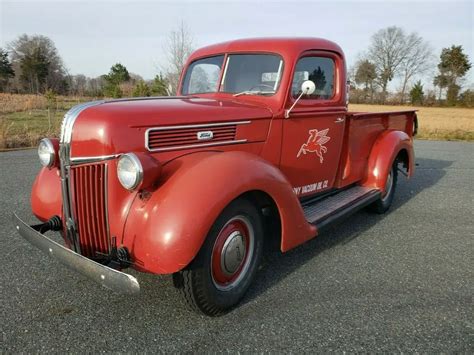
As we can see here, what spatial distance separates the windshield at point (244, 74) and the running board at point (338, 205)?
47.1 inches

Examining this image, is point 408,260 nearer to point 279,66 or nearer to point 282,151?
point 282,151

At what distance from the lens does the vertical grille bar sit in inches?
95.7

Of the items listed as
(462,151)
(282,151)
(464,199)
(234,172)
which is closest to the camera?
(234,172)

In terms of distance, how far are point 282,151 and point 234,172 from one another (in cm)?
104

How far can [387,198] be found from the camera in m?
5.05

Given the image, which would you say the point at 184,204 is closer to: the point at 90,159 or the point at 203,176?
the point at 203,176

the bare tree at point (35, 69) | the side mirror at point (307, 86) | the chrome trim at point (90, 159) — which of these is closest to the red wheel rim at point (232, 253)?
the chrome trim at point (90, 159)

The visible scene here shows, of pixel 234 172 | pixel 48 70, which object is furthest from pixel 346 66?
pixel 48 70

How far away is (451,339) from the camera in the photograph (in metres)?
2.33

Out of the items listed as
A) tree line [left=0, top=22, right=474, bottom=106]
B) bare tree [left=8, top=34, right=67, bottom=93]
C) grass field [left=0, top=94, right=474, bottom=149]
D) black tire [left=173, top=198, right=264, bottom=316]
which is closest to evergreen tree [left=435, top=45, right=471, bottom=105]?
tree line [left=0, top=22, right=474, bottom=106]

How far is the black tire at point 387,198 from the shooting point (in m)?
4.84

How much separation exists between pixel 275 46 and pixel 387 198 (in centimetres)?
272

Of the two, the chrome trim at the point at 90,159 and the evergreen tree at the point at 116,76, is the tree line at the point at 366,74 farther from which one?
the chrome trim at the point at 90,159

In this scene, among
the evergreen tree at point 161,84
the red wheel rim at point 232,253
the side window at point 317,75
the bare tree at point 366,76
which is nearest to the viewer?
the red wheel rim at point 232,253
